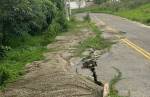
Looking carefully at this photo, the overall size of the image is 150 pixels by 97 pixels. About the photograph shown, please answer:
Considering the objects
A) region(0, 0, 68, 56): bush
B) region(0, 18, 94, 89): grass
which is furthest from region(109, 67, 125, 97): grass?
region(0, 0, 68, 56): bush

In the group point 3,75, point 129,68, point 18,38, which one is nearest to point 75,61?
point 129,68

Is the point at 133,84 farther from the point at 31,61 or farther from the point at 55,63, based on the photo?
the point at 31,61

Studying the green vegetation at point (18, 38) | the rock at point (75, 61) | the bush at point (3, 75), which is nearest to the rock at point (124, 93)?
the green vegetation at point (18, 38)

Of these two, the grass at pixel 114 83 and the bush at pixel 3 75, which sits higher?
the grass at pixel 114 83

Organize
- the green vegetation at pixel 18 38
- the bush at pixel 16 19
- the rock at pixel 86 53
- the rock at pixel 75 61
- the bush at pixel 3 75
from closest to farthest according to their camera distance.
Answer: the bush at pixel 3 75 < the green vegetation at pixel 18 38 < the rock at pixel 75 61 < the rock at pixel 86 53 < the bush at pixel 16 19

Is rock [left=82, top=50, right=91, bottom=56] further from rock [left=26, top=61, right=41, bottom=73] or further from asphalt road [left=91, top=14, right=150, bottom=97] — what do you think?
rock [left=26, top=61, right=41, bottom=73]

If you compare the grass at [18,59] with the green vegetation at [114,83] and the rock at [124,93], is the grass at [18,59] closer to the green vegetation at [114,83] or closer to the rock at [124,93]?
the green vegetation at [114,83]

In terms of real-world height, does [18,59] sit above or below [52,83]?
below

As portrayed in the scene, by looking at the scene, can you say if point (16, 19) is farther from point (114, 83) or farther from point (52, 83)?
point (114, 83)

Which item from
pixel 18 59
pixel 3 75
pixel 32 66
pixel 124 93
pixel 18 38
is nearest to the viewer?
pixel 124 93

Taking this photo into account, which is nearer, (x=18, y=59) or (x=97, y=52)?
(x=18, y=59)

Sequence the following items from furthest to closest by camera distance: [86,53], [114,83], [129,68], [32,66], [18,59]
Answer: [86,53], [18,59], [32,66], [129,68], [114,83]

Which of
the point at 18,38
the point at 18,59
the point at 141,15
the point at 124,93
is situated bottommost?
the point at 141,15

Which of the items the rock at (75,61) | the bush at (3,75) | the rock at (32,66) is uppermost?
the bush at (3,75)
